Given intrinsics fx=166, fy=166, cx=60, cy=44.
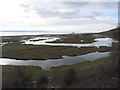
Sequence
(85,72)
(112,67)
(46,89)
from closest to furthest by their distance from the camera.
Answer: (46,89), (112,67), (85,72)

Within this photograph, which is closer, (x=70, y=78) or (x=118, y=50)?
(x=70, y=78)

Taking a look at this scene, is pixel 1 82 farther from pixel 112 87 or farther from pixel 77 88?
pixel 112 87

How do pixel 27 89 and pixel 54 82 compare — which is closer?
pixel 27 89

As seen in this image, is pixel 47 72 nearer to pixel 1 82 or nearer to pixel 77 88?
pixel 1 82

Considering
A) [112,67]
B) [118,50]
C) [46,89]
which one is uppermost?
[118,50]

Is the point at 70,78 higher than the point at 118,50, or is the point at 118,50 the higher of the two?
the point at 118,50

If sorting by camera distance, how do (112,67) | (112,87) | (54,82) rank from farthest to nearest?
(112,67) < (54,82) < (112,87)

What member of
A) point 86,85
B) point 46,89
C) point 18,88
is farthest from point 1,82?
point 86,85

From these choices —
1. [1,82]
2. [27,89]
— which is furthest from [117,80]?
[1,82]

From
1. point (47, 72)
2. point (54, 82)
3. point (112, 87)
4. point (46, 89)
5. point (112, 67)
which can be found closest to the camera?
point (112, 87)
